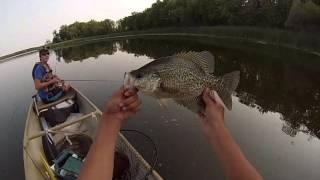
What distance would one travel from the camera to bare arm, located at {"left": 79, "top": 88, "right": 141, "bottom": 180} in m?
1.95

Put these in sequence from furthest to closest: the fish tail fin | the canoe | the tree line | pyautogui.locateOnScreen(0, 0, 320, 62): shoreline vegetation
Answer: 1. the tree line
2. pyautogui.locateOnScreen(0, 0, 320, 62): shoreline vegetation
3. the canoe
4. the fish tail fin

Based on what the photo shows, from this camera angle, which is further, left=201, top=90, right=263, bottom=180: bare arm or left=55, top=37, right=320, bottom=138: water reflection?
left=55, top=37, right=320, bottom=138: water reflection

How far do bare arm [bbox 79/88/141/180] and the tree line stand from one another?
3501cm

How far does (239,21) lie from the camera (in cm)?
5431

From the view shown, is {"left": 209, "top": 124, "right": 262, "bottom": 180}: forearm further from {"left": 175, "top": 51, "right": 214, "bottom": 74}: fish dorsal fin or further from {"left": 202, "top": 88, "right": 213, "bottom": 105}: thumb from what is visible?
{"left": 175, "top": 51, "right": 214, "bottom": 74}: fish dorsal fin

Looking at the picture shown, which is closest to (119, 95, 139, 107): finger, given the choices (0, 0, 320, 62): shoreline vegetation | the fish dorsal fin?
the fish dorsal fin

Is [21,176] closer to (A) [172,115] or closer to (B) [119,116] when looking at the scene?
(A) [172,115]

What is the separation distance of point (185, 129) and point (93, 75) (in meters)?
20.1

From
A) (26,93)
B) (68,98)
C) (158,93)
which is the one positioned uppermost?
(158,93)

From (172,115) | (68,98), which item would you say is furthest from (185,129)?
(68,98)

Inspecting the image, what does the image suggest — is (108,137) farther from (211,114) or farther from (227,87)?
(227,87)

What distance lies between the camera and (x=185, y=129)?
1413cm

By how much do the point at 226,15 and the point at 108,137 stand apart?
59307 millimetres

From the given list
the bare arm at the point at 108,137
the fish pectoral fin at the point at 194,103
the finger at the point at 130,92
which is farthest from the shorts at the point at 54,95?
the bare arm at the point at 108,137
